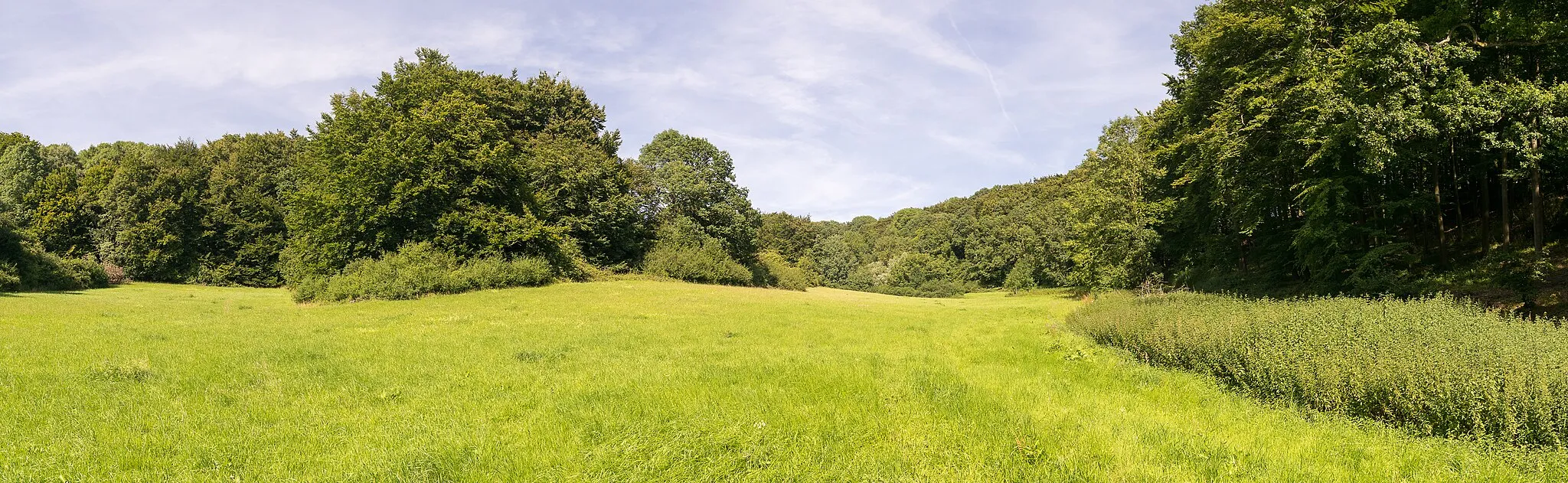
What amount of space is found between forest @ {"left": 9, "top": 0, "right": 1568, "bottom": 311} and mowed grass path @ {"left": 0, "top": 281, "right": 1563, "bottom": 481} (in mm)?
12411

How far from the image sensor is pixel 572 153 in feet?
162

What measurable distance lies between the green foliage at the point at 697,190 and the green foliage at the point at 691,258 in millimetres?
1338

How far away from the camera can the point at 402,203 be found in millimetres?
35594

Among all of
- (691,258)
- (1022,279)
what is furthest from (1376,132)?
(1022,279)

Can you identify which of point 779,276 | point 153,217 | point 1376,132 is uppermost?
point 1376,132

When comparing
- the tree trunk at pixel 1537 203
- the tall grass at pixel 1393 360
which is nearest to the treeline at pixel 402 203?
the tall grass at pixel 1393 360

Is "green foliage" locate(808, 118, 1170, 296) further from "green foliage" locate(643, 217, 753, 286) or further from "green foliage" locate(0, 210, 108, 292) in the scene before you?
"green foliage" locate(0, 210, 108, 292)

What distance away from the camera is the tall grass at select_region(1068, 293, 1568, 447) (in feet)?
19.7

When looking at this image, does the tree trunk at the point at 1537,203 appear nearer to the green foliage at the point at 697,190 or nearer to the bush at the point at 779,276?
the green foliage at the point at 697,190

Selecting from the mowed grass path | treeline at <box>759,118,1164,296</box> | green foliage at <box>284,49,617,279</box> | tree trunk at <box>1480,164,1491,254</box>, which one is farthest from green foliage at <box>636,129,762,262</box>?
tree trunk at <box>1480,164,1491,254</box>

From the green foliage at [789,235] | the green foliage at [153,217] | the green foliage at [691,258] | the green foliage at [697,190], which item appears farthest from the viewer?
the green foliage at [789,235]

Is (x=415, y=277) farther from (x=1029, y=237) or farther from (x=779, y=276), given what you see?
(x=1029, y=237)

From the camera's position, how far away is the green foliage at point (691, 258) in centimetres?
4856

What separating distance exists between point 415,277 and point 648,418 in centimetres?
2936
